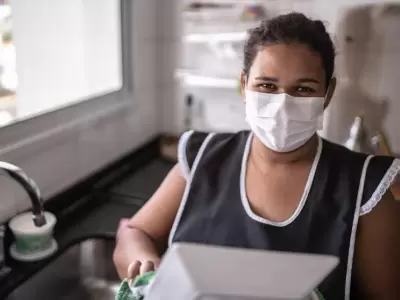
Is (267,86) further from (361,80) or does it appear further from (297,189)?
(361,80)

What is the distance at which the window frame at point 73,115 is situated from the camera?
117 centimetres

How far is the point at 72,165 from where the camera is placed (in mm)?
1373

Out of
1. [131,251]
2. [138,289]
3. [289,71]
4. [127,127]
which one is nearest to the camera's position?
[138,289]

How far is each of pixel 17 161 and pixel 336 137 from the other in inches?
35.9

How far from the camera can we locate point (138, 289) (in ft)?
2.67

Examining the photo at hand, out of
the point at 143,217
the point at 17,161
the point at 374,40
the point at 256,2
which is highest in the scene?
the point at 256,2

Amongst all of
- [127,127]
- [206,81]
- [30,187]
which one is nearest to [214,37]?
[206,81]

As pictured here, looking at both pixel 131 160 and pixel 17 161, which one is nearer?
pixel 17 161

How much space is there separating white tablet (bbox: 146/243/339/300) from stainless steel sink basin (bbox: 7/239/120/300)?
58 centimetres

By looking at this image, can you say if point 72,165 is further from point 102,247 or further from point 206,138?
point 206,138

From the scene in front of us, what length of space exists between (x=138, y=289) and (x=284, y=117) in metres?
0.39

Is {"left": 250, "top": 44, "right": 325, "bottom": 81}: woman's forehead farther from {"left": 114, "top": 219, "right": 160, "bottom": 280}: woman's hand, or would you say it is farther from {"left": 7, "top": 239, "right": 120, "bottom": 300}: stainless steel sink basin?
{"left": 7, "top": 239, "right": 120, "bottom": 300}: stainless steel sink basin

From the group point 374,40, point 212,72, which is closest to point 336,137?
point 374,40

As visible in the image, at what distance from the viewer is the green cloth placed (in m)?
0.81
